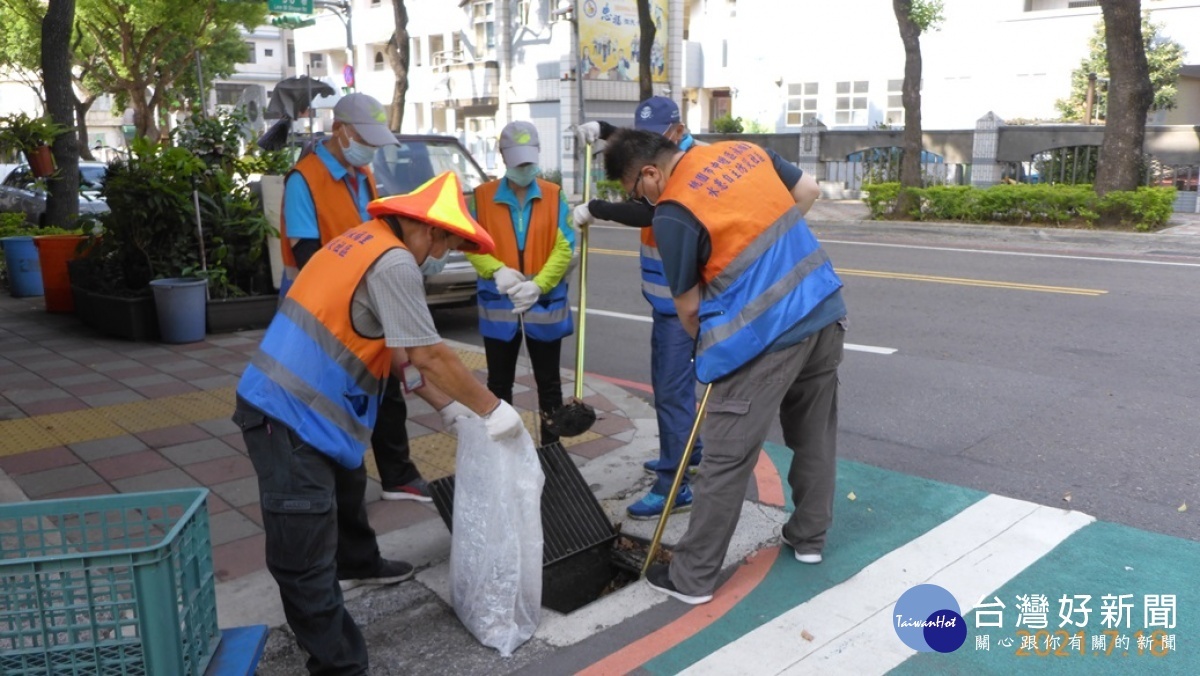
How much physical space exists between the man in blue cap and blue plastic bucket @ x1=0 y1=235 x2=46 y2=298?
8.54m

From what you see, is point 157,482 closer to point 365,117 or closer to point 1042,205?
point 365,117

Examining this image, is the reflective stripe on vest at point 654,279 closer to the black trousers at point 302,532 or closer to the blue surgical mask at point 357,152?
the blue surgical mask at point 357,152

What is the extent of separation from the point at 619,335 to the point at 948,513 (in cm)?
446

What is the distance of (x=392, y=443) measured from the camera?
15.1ft

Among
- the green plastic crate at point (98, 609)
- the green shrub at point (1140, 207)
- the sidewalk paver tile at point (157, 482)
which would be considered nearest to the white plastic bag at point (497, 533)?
the green plastic crate at point (98, 609)

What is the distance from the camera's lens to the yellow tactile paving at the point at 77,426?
551 cm

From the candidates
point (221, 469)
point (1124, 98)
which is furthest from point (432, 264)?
point (1124, 98)

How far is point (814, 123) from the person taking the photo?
23516 mm

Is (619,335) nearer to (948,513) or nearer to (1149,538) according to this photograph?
(948,513)

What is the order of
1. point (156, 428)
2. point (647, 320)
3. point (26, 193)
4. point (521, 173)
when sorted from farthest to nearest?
point (26, 193)
point (647, 320)
point (156, 428)
point (521, 173)

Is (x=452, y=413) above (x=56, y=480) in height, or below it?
→ above

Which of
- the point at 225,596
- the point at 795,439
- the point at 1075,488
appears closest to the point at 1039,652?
the point at 795,439

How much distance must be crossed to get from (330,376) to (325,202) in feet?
5.49

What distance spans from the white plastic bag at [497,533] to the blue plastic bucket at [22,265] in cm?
924
